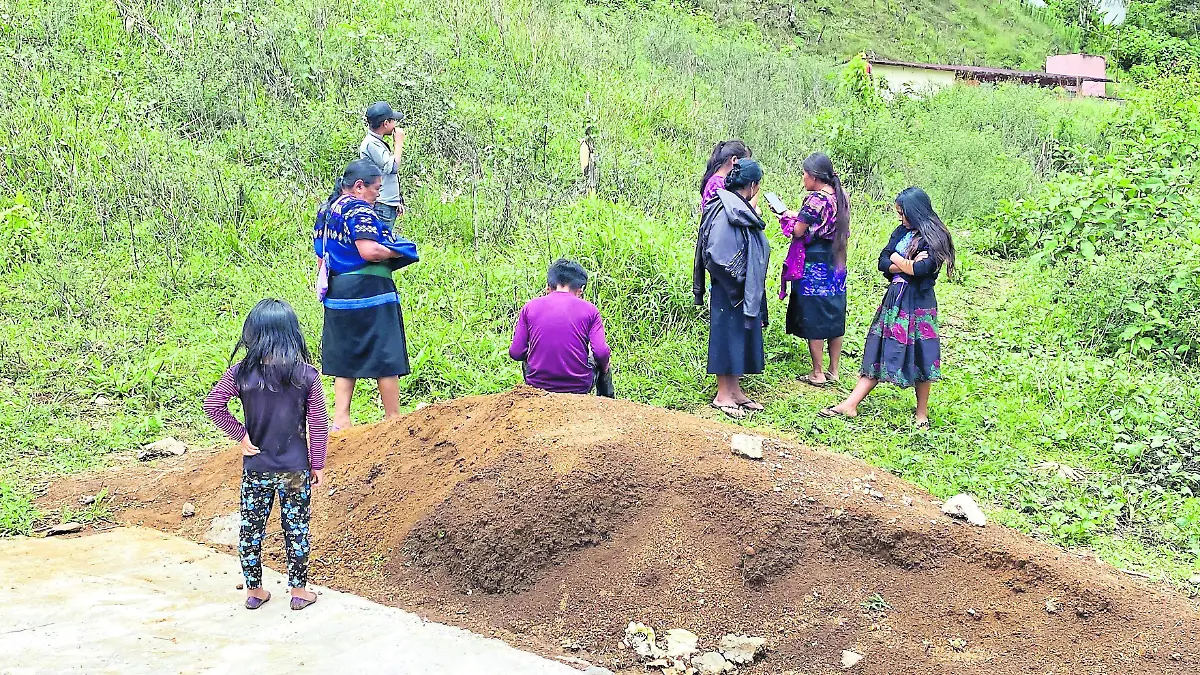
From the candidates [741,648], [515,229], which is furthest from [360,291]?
[515,229]

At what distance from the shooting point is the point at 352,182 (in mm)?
5320

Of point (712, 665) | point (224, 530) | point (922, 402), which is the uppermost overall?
point (922, 402)

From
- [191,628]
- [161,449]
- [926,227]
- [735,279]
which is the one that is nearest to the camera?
[191,628]

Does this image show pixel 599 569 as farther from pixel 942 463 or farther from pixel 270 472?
pixel 942 463

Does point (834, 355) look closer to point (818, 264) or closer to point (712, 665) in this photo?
point (818, 264)

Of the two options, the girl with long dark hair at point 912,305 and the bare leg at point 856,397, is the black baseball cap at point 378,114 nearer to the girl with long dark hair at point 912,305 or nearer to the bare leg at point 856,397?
the girl with long dark hair at point 912,305

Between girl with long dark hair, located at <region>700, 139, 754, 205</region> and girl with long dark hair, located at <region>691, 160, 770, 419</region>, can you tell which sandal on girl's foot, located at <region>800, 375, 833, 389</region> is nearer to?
girl with long dark hair, located at <region>691, 160, 770, 419</region>

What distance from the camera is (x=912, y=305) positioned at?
618 centimetres

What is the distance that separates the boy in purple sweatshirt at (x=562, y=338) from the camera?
525 centimetres

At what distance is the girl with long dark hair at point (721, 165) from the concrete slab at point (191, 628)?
3.57 m

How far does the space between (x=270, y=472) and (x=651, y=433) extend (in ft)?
5.60

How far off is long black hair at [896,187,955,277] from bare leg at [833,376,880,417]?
2.70ft

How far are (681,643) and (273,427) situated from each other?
168cm

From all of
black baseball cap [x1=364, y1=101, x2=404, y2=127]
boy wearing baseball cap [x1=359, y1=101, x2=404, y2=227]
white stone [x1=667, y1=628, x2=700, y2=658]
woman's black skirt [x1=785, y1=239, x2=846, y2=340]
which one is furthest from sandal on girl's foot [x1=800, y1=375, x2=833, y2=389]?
white stone [x1=667, y1=628, x2=700, y2=658]
